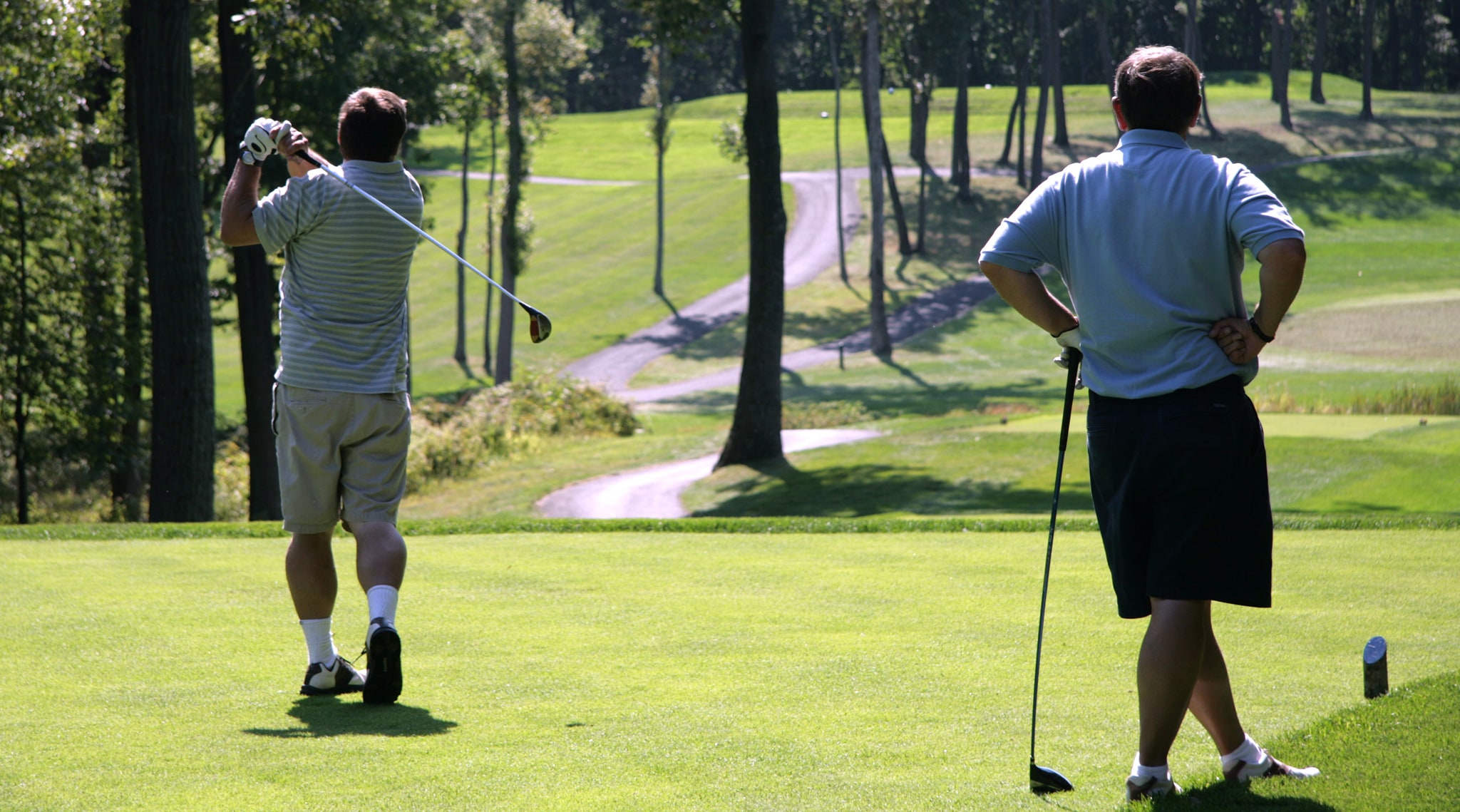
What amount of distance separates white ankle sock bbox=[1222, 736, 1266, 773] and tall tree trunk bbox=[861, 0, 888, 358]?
31663 mm

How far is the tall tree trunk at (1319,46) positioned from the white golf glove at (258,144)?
199ft

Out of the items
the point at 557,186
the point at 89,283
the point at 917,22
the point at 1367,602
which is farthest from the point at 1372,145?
the point at 1367,602

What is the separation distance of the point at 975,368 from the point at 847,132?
42.3 metres

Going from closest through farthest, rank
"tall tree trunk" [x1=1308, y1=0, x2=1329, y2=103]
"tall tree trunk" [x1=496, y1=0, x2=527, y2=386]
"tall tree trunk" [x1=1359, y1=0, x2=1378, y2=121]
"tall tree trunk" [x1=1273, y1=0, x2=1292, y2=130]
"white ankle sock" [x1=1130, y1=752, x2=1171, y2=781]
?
1. "white ankle sock" [x1=1130, y1=752, x2=1171, y2=781]
2. "tall tree trunk" [x1=496, y1=0, x2=527, y2=386]
3. "tall tree trunk" [x1=1359, y1=0, x2=1378, y2=121]
4. "tall tree trunk" [x1=1273, y1=0, x2=1292, y2=130]
5. "tall tree trunk" [x1=1308, y1=0, x2=1329, y2=103]

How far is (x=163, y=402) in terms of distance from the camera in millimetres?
13469

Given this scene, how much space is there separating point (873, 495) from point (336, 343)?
1109 centimetres

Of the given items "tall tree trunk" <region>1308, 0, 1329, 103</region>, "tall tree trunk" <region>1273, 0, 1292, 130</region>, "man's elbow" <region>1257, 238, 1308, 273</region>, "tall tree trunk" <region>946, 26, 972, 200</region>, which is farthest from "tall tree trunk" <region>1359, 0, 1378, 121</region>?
"man's elbow" <region>1257, 238, 1308, 273</region>

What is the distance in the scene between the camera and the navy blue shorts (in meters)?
3.08

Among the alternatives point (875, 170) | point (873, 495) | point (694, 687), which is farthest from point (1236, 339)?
point (875, 170)

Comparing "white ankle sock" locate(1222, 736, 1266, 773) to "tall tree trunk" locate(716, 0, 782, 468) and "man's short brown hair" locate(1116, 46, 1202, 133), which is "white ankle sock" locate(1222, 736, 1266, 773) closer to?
"man's short brown hair" locate(1116, 46, 1202, 133)

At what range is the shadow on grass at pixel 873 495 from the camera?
13977 millimetres

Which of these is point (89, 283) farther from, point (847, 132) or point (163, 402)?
point (847, 132)

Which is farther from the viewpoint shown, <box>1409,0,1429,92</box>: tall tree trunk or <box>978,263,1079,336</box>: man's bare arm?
<box>1409,0,1429,92</box>: tall tree trunk

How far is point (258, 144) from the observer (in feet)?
14.4
